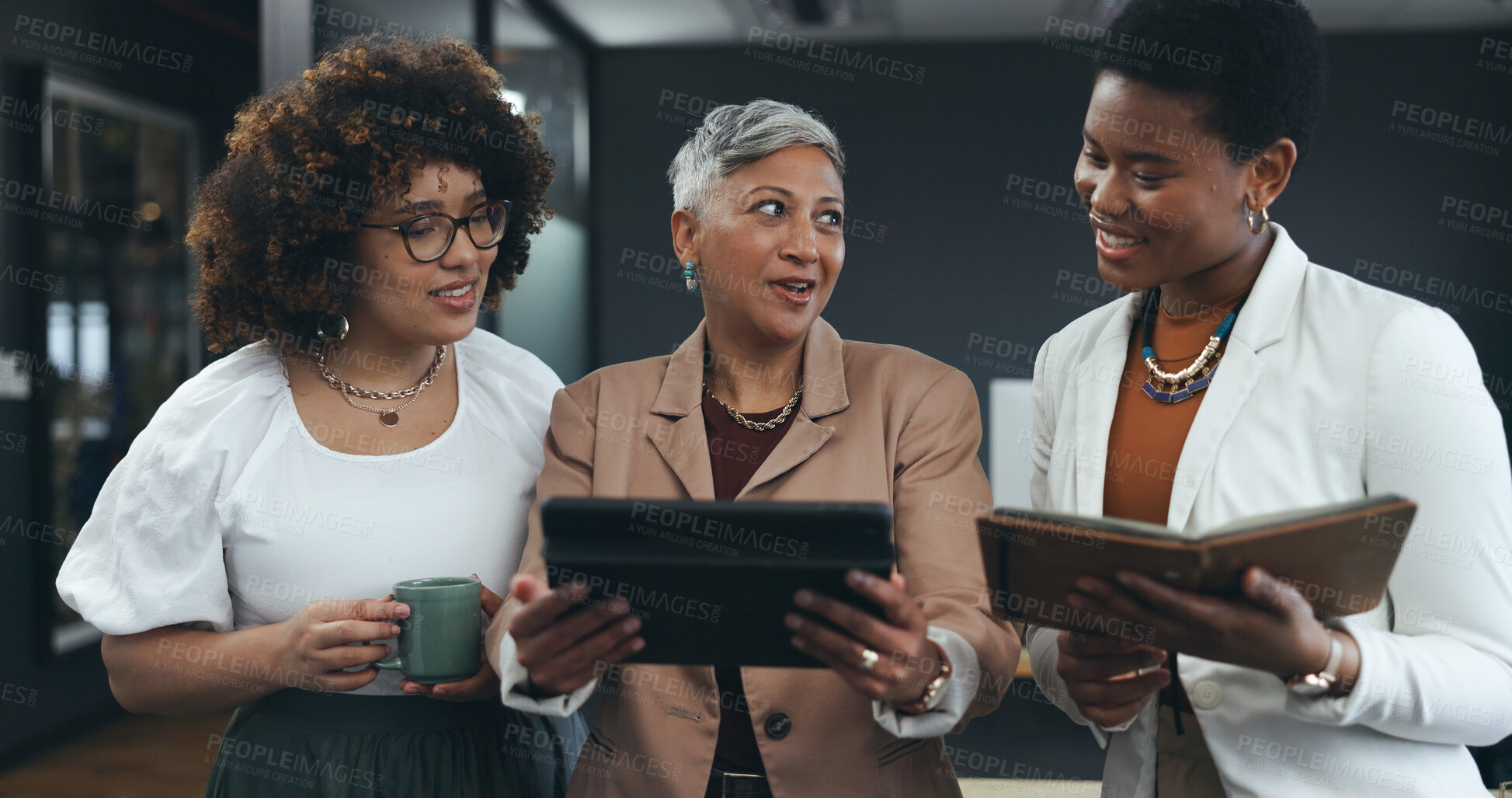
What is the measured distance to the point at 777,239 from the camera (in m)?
1.65

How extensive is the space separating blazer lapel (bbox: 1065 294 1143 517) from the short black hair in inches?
12.5

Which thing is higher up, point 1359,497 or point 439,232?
point 439,232

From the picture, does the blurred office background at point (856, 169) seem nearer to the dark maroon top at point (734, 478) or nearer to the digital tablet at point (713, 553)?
the dark maroon top at point (734, 478)

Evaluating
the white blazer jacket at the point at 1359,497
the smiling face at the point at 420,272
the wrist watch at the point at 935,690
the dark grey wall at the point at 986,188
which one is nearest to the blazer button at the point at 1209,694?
the white blazer jacket at the point at 1359,497

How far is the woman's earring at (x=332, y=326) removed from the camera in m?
1.73

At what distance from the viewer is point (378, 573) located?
1618 millimetres

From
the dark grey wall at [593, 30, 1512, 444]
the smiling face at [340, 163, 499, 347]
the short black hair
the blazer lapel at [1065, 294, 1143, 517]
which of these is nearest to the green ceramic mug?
the smiling face at [340, 163, 499, 347]

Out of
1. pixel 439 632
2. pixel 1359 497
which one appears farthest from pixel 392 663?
pixel 1359 497

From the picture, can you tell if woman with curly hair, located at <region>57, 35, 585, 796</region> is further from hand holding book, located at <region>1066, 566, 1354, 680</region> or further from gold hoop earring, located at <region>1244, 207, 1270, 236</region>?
gold hoop earring, located at <region>1244, 207, 1270, 236</region>

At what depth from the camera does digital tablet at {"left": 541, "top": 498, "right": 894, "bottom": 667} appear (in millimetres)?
1092

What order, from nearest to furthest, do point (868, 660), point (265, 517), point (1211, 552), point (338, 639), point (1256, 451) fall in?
point (1211, 552) < point (868, 660) < point (1256, 451) < point (338, 639) < point (265, 517)

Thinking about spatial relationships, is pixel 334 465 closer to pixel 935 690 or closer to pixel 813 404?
pixel 813 404

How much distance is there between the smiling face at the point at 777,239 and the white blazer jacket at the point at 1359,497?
48cm

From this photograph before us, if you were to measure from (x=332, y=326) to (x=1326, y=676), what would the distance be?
1.50 metres
